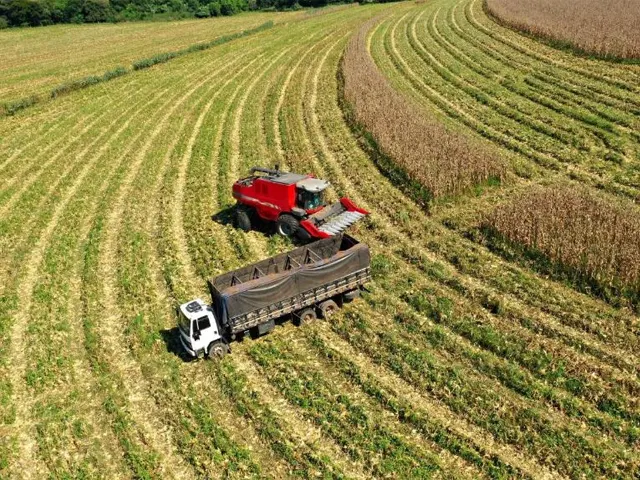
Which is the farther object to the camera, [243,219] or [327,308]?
[243,219]

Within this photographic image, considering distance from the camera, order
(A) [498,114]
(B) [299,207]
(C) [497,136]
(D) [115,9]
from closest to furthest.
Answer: (B) [299,207]
(C) [497,136]
(A) [498,114]
(D) [115,9]

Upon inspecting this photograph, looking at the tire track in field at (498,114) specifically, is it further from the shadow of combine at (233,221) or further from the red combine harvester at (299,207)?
the shadow of combine at (233,221)

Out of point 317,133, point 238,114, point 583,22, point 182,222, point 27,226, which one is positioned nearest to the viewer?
point 182,222

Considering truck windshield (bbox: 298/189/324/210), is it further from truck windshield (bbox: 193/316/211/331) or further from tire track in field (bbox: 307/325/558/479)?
truck windshield (bbox: 193/316/211/331)

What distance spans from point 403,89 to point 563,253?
2048 cm

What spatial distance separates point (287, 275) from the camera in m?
14.4

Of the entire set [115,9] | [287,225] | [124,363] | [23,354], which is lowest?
[124,363]

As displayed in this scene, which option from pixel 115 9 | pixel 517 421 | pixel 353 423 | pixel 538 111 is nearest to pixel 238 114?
pixel 538 111

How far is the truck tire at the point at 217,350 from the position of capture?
46.0ft

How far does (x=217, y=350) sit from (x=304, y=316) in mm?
2485

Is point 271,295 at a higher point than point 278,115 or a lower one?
higher

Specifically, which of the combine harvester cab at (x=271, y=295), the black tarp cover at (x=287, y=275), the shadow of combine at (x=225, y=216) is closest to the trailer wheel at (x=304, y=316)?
the combine harvester cab at (x=271, y=295)

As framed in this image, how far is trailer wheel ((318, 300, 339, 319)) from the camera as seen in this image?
1522 centimetres

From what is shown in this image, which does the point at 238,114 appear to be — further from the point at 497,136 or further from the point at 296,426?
the point at 296,426
